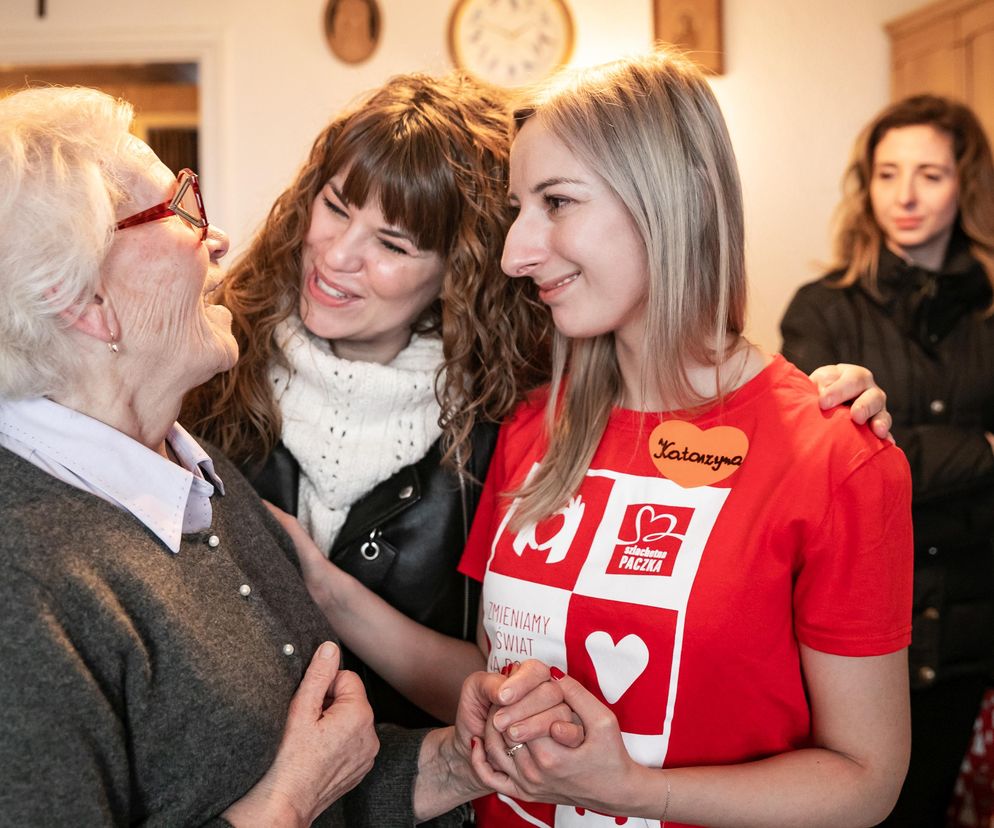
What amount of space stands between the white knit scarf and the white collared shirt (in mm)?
483

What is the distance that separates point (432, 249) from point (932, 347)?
1.44 m

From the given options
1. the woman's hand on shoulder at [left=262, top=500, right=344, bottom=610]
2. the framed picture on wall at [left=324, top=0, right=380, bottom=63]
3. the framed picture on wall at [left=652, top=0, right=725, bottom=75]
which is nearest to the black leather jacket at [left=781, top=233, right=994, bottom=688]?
the woman's hand on shoulder at [left=262, top=500, right=344, bottom=610]

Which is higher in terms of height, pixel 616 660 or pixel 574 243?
pixel 574 243

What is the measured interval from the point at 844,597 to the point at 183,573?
810mm

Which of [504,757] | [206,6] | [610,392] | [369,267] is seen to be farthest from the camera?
[206,6]

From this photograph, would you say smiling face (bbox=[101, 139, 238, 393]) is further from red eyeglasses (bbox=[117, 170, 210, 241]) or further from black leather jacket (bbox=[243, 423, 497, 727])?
black leather jacket (bbox=[243, 423, 497, 727])

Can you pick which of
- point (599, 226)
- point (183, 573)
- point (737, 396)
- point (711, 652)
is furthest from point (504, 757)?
point (599, 226)

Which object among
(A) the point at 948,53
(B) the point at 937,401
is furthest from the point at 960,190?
(A) the point at 948,53

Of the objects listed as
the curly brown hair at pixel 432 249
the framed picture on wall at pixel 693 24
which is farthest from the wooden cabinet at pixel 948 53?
the curly brown hair at pixel 432 249

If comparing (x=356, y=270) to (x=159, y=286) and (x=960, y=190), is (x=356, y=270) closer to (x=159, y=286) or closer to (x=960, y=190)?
(x=159, y=286)

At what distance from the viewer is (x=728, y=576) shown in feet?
4.46

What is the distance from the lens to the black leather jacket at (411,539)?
1.81 metres

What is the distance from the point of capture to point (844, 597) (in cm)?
132

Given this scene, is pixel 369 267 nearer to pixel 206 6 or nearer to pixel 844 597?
pixel 844 597
